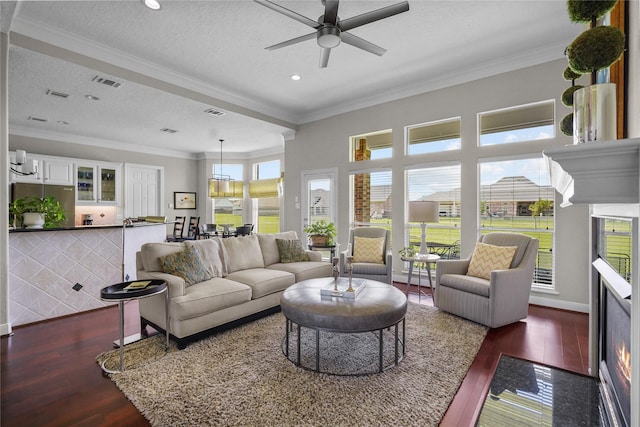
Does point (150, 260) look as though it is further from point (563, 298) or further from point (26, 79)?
point (563, 298)

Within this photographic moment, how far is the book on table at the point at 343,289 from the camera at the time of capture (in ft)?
8.48

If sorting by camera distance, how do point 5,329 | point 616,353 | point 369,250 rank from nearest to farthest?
point 616,353, point 5,329, point 369,250

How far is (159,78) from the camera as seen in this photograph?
4188mm

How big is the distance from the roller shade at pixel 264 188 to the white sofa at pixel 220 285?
4304 millimetres

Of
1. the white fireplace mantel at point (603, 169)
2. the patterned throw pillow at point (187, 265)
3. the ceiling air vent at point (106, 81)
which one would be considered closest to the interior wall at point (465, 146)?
the patterned throw pillow at point (187, 265)

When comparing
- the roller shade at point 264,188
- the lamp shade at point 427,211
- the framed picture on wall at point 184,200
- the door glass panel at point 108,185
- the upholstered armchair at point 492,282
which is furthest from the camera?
the framed picture on wall at point 184,200

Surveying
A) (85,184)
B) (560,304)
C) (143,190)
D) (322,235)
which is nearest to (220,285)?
(322,235)

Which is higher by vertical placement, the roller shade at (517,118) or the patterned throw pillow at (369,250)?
the roller shade at (517,118)

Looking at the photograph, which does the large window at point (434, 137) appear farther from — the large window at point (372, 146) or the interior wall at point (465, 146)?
the large window at point (372, 146)

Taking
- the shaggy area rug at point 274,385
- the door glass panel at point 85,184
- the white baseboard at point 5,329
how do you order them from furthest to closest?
the door glass panel at point 85,184
the white baseboard at point 5,329
the shaggy area rug at point 274,385

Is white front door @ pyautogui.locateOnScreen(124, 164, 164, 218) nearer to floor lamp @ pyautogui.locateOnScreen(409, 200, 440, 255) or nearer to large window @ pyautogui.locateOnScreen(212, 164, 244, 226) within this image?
large window @ pyautogui.locateOnScreen(212, 164, 244, 226)

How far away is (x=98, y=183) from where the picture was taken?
7.14 meters

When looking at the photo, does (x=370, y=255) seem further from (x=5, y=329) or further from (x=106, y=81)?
(x=106, y=81)

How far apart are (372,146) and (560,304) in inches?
140
